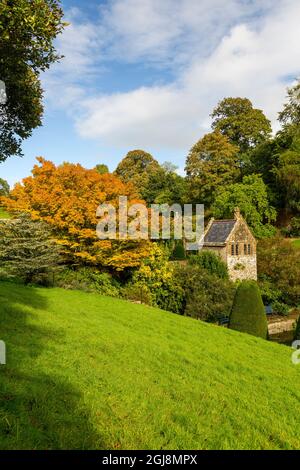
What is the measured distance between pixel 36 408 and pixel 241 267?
3085 centimetres

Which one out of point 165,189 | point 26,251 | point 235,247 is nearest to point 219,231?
point 235,247

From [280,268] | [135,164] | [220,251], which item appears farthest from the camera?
[135,164]

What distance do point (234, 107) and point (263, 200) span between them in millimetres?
24120

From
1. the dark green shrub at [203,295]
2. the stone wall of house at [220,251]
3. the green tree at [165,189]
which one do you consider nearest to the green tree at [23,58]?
the dark green shrub at [203,295]

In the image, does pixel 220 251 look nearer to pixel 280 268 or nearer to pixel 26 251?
pixel 280 268

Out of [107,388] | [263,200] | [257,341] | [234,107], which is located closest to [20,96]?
[107,388]

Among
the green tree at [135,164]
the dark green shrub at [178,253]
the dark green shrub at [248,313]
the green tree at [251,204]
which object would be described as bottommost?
the dark green shrub at [248,313]

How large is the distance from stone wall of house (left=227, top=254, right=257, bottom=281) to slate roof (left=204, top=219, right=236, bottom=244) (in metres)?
2.20

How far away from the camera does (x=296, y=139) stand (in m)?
48.9

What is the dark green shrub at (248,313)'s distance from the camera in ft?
70.9

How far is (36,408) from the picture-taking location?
19.1ft

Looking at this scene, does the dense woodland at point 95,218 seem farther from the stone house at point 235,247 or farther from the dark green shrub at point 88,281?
the stone house at point 235,247

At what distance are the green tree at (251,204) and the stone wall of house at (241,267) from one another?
11671 millimetres

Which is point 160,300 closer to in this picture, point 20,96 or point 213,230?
point 213,230
